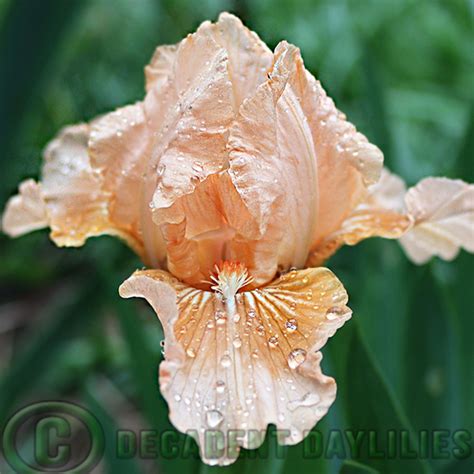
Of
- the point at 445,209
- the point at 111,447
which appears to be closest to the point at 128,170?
the point at 445,209

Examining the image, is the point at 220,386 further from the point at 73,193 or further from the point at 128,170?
the point at 73,193

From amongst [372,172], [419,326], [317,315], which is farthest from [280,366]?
[419,326]

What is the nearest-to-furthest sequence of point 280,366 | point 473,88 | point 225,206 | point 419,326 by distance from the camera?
1. point 280,366
2. point 225,206
3. point 419,326
4. point 473,88

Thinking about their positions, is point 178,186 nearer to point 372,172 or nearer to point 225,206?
point 225,206

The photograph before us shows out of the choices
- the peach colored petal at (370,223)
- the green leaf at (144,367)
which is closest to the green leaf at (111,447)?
the green leaf at (144,367)

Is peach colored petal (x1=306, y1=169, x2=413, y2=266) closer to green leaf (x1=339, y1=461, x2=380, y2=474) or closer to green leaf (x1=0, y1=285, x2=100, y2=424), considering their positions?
green leaf (x1=339, y1=461, x2=380, y2=474)

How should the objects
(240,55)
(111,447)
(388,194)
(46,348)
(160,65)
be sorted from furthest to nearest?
1. (46,348)
2. (111,447)
3. (388,194)
4. (160,65)
5. (240,55)

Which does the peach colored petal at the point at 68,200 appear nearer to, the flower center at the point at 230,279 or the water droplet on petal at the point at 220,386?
the flower center at the point at 230,279
